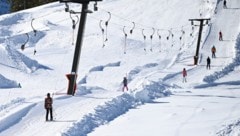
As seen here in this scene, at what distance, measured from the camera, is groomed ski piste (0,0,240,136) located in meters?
23.2

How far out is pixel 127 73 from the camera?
42.1m

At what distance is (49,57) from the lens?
48469 millimetres

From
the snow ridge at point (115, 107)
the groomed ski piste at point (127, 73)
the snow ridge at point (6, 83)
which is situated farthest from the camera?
the snow ridge at point (6, 83)

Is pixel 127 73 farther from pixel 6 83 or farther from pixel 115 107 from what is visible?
pixel 115 107

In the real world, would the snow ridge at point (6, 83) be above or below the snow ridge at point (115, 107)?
above

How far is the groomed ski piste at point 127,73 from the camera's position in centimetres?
2325

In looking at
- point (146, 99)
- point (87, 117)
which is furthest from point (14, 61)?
point (87, 117)

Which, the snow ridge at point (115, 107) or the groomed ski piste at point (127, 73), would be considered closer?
the snow ridge at point (115, 107)

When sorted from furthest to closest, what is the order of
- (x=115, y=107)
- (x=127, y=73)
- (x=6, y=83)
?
(x=127, y=73) < (x=6, y=83) < (x=115, y=107)

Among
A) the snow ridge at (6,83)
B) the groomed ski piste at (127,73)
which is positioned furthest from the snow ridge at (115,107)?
the snow ridge at (6,83)

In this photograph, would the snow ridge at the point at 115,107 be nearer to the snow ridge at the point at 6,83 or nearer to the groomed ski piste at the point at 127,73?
the groomed ski piste at the point at 127,73

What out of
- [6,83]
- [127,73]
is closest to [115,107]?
[6,83]

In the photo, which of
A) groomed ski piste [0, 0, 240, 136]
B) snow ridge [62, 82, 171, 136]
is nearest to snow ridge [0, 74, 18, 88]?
groomed ski piste [0, 0, 240, 136]

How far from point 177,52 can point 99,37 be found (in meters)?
9.15
